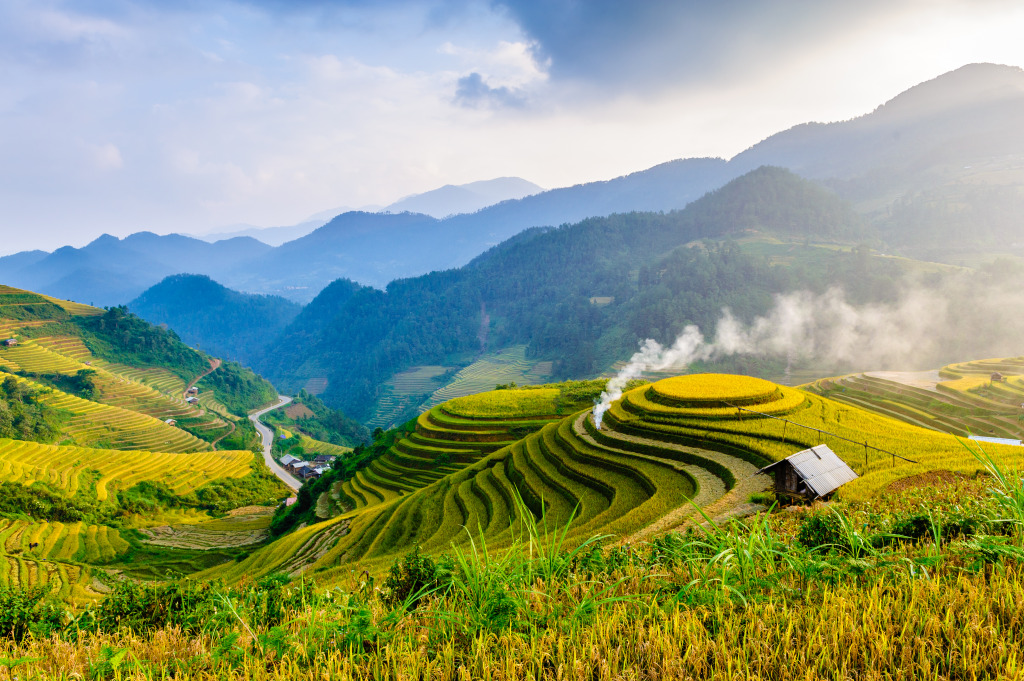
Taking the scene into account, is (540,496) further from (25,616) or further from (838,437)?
(838,437)

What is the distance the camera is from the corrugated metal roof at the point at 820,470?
11.7 metres

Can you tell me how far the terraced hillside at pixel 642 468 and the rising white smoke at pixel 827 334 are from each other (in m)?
60.3

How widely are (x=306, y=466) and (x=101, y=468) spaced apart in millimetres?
26232

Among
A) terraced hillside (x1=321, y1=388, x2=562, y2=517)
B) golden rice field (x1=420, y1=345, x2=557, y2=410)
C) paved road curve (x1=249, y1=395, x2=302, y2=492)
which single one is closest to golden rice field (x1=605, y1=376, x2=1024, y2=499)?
terraced hillside (x1=321, y1=388, x2=562, y2=517)

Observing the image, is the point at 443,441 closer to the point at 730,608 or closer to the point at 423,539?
the point at 423,539

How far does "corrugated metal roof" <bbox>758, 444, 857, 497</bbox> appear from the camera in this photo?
1170 centimetres

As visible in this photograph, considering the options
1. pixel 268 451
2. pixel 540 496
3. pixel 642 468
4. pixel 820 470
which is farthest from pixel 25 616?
pixel 268 451

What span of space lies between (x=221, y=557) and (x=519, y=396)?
77.8 feet

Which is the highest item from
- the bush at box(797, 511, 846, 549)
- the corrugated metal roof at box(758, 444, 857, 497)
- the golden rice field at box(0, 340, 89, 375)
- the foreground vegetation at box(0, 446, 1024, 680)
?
the golden rice field at box(0, 340, 89, 375)

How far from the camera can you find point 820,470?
12.2m

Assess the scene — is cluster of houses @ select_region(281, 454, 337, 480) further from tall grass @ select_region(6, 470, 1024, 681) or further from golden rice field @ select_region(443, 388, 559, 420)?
tall grass @ select_region(6, 470, 1024, 681)

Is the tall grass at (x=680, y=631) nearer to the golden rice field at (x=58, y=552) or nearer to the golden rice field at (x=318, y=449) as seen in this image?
the golden rice field at (x=58, y=552)

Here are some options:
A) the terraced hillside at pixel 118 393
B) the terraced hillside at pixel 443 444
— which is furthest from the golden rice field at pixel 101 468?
the terraced hillside at pixel 443 444

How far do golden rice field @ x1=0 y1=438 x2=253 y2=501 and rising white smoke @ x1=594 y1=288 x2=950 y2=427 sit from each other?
61968 mm
